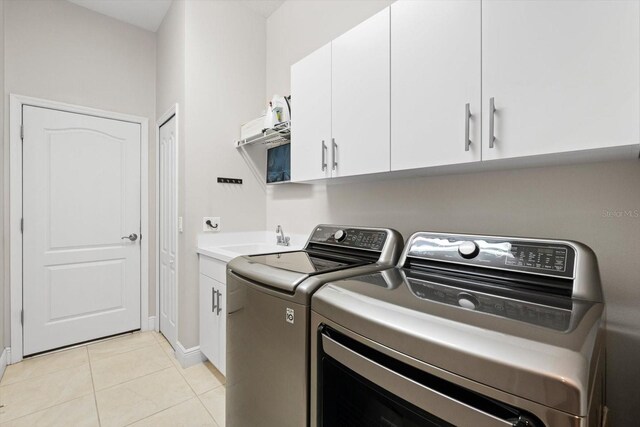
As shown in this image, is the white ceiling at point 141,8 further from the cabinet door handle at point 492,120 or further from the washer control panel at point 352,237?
the cabinet door handle at point 492,120

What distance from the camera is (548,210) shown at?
112 centimetres

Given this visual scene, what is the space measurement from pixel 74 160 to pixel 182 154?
3.83ft

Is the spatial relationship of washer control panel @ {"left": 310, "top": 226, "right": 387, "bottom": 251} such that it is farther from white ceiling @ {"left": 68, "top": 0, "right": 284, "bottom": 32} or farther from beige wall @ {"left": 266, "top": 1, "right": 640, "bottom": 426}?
white ceiling @ {"left": 68, "top": 0, "right": 284, "bottom": 32}

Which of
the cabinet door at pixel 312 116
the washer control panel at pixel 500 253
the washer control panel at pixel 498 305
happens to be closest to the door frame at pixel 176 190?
the cabinet door at pixel 312 116

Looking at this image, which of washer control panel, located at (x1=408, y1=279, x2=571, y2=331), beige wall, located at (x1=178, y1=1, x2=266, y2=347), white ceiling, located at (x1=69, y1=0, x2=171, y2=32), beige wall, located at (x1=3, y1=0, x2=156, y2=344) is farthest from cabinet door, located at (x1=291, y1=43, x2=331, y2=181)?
beige wall, located at (x1=3, y1=0, x2=156, y2=344)

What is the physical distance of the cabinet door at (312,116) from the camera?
1.57 metres

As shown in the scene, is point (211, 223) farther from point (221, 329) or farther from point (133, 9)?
point (133, 9)

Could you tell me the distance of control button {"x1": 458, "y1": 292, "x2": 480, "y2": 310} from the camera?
0.75 meters

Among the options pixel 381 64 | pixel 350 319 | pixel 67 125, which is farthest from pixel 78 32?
pixel 350 319

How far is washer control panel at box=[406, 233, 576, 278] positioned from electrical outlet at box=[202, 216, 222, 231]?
5.73 ft

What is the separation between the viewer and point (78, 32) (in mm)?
2672

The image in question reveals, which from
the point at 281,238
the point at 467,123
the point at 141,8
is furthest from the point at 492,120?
the point at 141,8

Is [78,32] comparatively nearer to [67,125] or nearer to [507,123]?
[67,125]

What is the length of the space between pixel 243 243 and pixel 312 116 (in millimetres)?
1397
